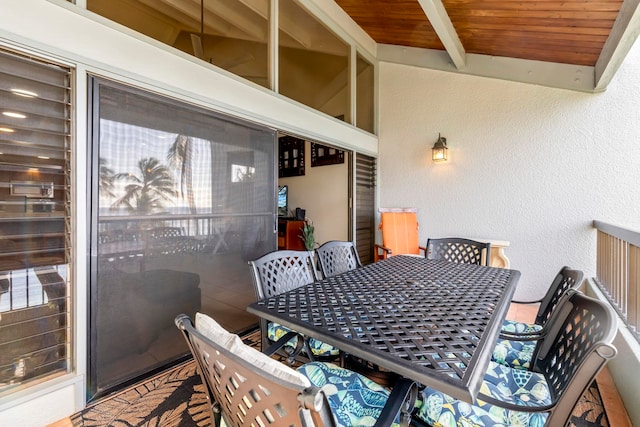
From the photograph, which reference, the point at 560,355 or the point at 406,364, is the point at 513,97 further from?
the point at 406,364

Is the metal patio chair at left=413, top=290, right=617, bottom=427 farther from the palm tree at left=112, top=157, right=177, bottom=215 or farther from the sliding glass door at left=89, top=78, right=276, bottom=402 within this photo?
the palm tree at left=112, top=157, right=177, bottom=215

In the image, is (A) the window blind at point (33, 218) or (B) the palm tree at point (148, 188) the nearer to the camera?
(A) the window blind at point (33, 218)

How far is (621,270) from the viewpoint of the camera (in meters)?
2.38

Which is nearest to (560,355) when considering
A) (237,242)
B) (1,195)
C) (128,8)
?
(237,242)

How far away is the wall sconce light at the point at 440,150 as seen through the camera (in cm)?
402

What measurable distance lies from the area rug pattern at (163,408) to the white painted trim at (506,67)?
3200mm

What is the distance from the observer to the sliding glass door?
180 centimetres

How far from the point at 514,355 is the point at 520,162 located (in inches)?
117

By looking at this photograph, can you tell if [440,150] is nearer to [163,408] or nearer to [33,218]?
[163,408]

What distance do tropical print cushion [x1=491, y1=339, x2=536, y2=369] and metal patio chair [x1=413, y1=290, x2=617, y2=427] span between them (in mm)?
92

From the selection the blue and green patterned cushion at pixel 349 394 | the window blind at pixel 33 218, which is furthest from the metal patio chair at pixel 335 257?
the window blind at pixel 33 218

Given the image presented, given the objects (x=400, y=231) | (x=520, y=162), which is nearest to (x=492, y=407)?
(x=400, y=231)

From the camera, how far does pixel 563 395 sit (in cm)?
86

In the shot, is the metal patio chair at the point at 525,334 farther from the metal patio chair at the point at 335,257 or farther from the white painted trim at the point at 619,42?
the white painted trim at the point at 619,42
